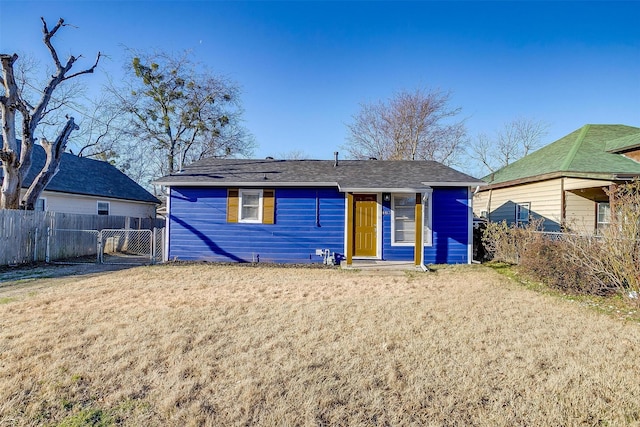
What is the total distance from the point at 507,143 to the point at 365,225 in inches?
944

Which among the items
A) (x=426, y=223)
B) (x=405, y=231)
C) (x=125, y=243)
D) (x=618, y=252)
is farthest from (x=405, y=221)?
(x=125, y=243)

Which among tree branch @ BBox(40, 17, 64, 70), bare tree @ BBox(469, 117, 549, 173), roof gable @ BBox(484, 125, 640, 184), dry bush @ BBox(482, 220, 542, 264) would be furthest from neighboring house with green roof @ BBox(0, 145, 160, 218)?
bare tree @ BBox(469, 117, 549, 173)

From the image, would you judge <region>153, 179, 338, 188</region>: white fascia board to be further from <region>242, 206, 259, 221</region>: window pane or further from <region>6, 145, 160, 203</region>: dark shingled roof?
<region>6, 145, 160, 203</region>: dark shingled roof

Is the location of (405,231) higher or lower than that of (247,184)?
lower

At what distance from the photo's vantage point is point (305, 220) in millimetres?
10203

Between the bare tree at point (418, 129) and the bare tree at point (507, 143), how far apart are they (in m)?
3.25

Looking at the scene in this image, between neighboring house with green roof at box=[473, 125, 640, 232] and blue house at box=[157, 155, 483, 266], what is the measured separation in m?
3.15

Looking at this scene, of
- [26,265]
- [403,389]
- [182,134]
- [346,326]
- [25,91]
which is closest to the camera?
[403,389]

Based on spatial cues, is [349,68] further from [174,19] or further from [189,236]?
[189,236]

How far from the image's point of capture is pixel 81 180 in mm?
16359

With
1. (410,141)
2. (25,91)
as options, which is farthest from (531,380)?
(410,141)

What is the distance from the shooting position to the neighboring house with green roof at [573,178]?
34.4 ft

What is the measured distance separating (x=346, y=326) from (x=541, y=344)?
93.0 inches

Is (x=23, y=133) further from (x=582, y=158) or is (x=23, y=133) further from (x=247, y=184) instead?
(x=582, y=158)
